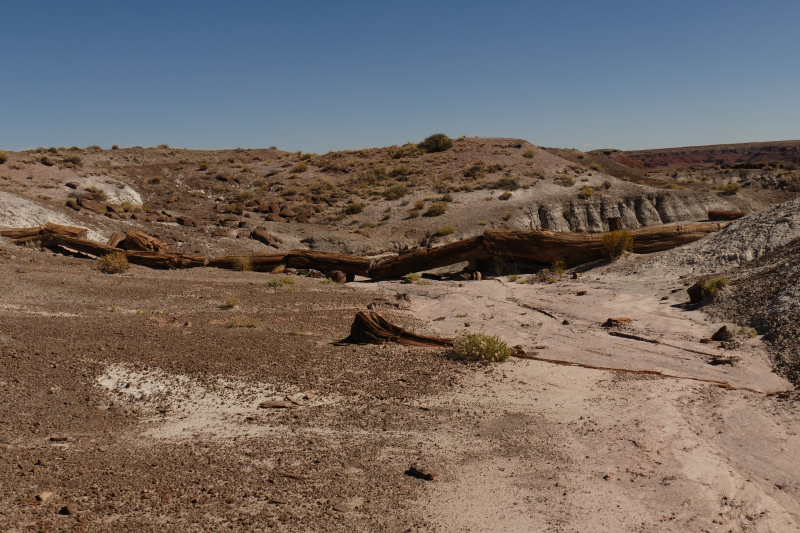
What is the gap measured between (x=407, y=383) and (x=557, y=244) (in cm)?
1227

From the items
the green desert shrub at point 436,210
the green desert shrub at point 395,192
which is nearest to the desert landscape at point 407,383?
the green desert shrub at point 436,210

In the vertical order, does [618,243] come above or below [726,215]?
below

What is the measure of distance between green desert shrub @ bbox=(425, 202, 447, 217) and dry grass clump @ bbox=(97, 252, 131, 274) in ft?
55.8

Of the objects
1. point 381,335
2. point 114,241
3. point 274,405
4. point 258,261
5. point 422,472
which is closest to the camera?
point 422,472

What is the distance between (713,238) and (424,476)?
48.6ft

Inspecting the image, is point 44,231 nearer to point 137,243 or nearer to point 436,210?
point 137,243

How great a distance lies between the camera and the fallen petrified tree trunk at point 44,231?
17484 mm

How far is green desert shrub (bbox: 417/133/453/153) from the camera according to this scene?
143 feet

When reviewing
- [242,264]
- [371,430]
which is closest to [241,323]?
[371,430]

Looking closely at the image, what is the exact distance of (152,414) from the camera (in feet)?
20.5

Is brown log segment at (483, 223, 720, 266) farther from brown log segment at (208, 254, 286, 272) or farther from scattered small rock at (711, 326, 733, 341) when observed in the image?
scattered small rock at (711, 326, 733, 341)

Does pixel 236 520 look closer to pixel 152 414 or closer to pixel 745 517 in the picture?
pixel 152 414

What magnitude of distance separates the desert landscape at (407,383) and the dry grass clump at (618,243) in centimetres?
6

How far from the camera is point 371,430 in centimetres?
596
